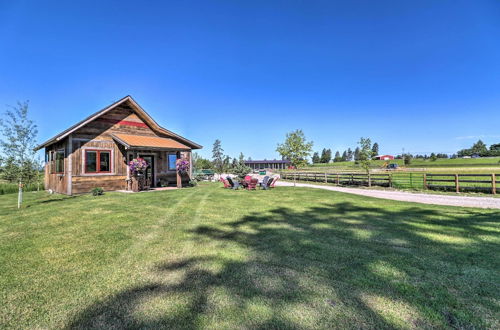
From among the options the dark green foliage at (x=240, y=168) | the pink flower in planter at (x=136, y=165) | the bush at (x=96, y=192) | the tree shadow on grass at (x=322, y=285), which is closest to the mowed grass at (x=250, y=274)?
the tree shadow on grass at (x=322, y=285)

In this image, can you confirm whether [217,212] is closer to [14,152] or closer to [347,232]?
[347,232]

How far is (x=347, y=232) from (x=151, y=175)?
14166 mm

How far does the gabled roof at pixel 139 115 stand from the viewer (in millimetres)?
12795

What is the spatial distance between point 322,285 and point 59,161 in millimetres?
16848

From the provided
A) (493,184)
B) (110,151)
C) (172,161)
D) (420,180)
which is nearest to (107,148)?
(110,151)

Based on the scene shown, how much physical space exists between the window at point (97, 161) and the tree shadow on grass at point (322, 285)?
1166 cm

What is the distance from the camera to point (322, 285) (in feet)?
10.1

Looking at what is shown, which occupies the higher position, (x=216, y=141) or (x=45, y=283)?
(x=216, y=141)

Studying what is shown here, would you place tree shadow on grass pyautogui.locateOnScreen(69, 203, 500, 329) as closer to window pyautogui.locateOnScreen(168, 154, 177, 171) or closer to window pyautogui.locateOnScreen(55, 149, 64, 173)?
window pyautogui.locateOnScreen(168, 154, 177, 171)

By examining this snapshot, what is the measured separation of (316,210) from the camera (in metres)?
8.39

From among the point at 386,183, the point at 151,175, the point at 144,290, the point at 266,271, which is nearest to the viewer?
the point at 144,290

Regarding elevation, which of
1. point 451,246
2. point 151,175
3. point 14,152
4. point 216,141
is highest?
point 216,141

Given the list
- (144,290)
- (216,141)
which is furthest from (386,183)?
(216,141)

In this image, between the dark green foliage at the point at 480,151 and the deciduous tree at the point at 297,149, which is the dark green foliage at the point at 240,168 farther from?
the dark green foliage at the point at 480,151
